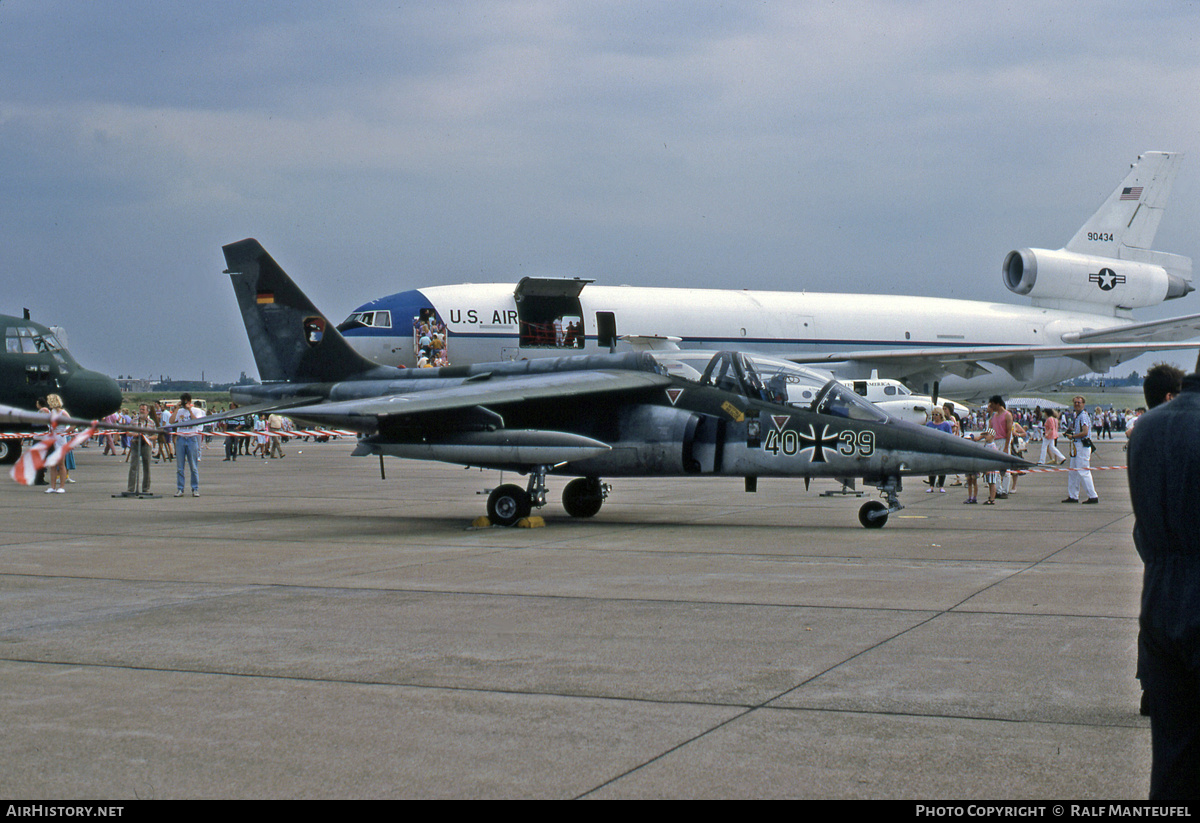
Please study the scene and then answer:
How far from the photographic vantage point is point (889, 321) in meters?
35.7

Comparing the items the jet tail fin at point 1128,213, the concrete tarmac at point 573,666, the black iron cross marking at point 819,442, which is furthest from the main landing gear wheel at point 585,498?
the jet tail fin at point 1128,213

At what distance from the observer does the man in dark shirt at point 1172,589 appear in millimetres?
3393

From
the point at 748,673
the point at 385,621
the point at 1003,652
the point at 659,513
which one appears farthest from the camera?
the point at 659,513

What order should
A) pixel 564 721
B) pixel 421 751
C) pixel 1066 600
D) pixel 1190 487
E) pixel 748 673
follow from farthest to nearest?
pixel 1066 600, pixel 748 673, pixel 564 721, pixel 421 751, pixel 1190 487

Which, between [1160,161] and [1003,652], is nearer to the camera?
[1003,652]

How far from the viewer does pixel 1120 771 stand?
4.38 metres

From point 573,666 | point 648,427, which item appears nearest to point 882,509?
point 648,427

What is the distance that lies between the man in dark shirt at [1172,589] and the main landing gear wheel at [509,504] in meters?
11.1

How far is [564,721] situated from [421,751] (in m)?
0.73

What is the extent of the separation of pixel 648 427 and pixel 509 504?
198cm

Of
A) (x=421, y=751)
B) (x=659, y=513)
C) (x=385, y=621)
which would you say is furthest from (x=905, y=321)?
(x=421, y=751)

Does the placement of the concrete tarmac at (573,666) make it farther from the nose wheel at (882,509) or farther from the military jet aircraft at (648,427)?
the military jet aircraft at (648,427)

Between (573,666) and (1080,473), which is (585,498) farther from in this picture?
(573,666)

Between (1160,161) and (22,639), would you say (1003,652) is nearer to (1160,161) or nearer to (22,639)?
(22,639)
